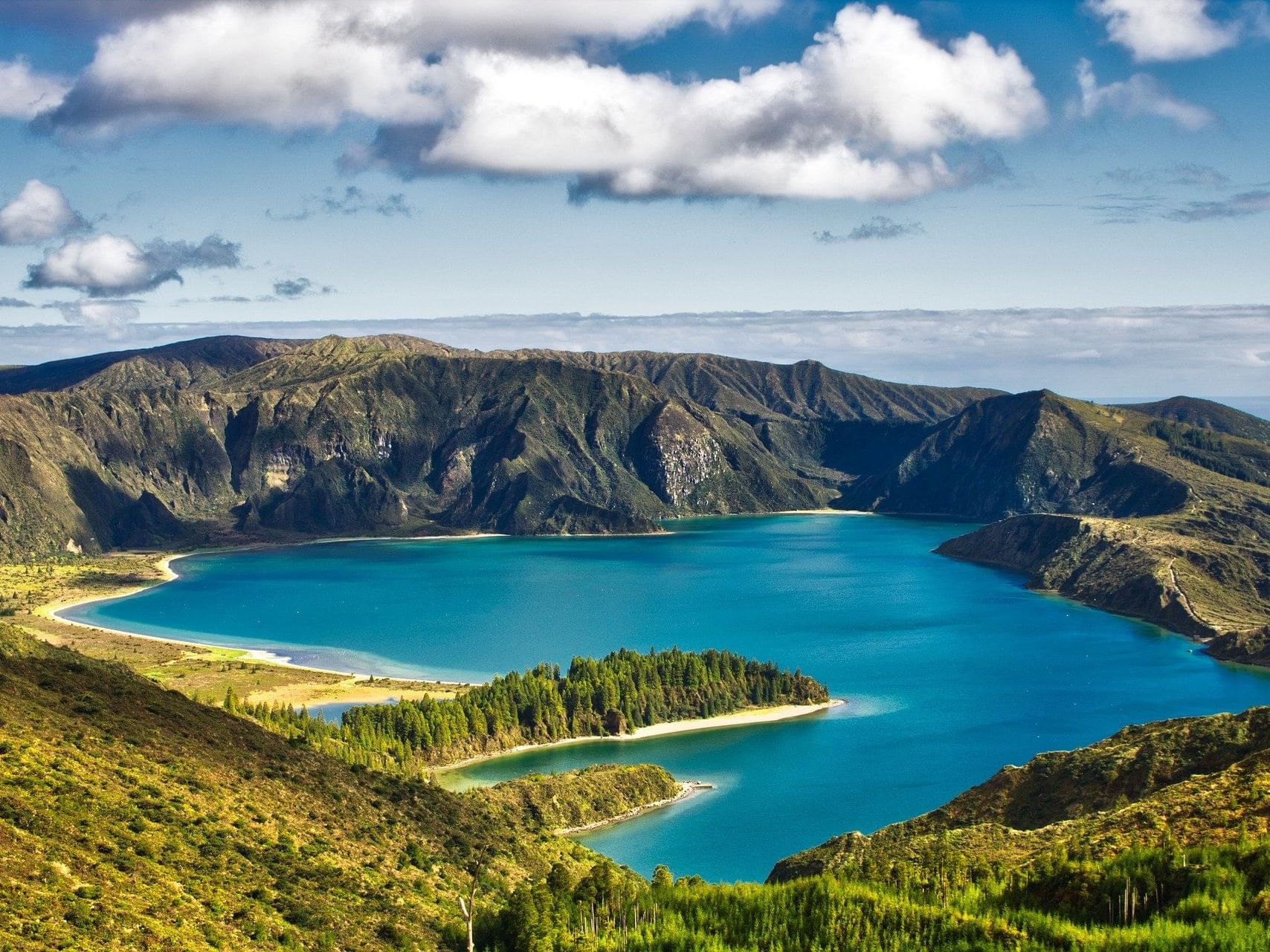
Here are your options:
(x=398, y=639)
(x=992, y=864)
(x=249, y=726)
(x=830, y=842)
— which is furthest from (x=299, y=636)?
(x=992, y=864)

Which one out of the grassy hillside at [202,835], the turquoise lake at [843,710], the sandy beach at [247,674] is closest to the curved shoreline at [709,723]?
the turquoise lake at [843,710]

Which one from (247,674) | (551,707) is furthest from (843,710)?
(247,674)

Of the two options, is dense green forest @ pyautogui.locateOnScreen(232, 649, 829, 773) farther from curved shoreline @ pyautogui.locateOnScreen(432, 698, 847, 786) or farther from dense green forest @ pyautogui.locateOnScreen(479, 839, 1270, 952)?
dense green forest @ pyautogui.locateOnScreen(479, 839, 1270, 952)

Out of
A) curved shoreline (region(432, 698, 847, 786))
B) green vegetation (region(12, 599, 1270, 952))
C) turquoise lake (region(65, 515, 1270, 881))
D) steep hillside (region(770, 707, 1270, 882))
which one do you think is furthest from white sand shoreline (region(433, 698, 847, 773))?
steep hillside (region(770, 707, 1270, 882))

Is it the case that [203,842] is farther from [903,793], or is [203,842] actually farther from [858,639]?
[858,639]

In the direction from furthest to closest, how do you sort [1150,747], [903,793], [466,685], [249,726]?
[466,685] < [903,793] < [249,726] < [1150,747]

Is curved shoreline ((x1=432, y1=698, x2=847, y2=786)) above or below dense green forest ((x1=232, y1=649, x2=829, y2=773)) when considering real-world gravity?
below
